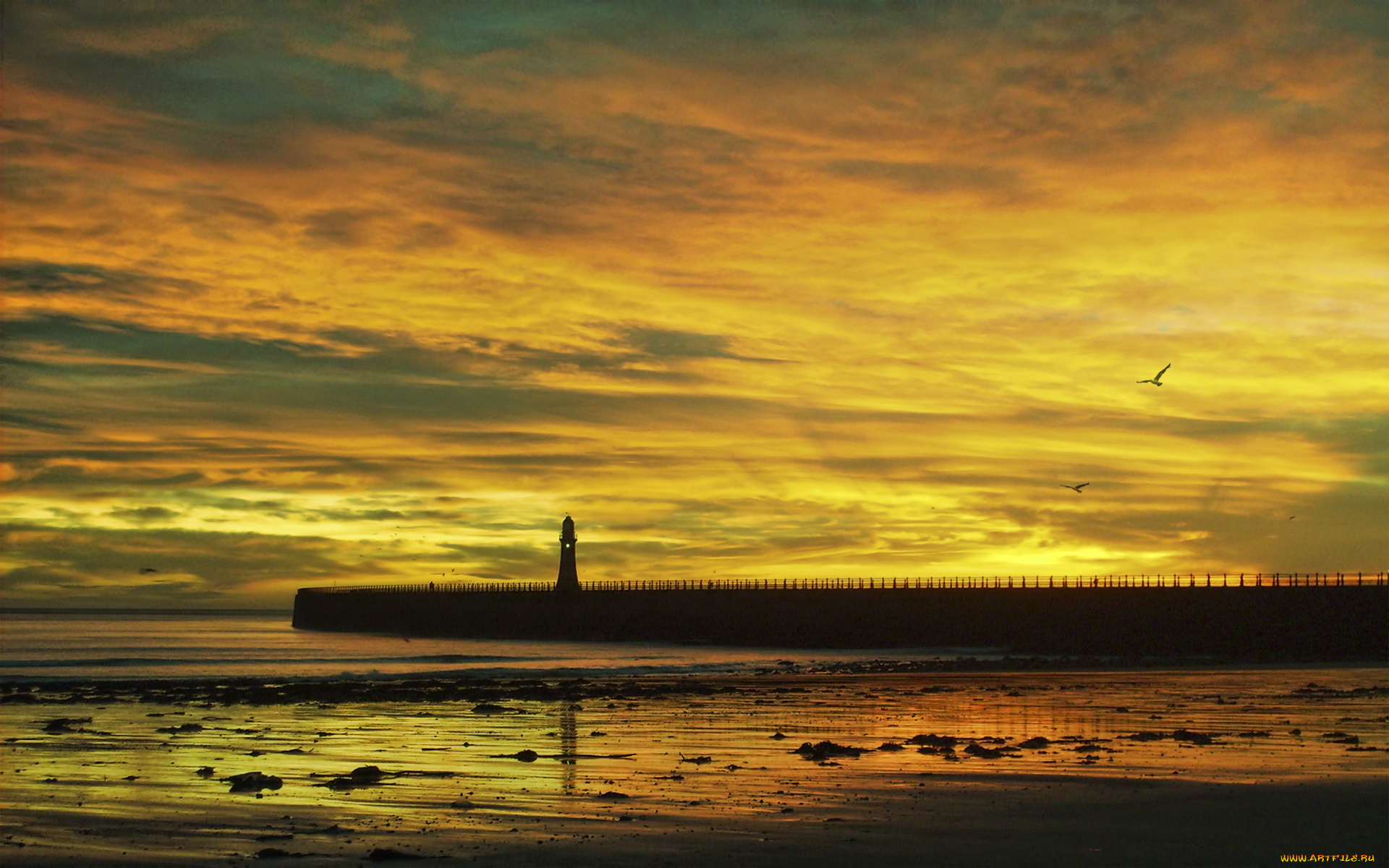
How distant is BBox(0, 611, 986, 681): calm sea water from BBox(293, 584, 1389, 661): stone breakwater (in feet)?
8.80

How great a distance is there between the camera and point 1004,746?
911 inches

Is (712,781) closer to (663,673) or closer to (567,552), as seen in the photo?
(663,673)

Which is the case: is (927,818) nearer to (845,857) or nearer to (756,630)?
(845,857)

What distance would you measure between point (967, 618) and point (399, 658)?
35948 millimetres

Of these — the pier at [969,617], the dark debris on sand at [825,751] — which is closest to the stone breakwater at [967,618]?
the pier at [969,617]

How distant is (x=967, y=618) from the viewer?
255 feet

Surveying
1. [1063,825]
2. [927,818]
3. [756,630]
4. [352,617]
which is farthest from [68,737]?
[352,617]

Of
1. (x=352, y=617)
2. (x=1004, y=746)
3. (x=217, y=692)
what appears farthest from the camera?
(x=352, y=617)

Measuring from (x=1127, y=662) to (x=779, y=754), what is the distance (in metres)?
40.7

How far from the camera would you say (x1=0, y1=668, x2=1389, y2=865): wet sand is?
13867mm

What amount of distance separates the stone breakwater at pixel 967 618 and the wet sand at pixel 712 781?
35.6m

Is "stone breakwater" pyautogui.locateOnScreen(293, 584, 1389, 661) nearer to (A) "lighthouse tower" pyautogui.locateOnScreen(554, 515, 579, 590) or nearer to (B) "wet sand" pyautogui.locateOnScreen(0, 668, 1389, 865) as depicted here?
(A) "lighthouse tower" pyautogui.locateOnScreen(554, 515, 579, 590)

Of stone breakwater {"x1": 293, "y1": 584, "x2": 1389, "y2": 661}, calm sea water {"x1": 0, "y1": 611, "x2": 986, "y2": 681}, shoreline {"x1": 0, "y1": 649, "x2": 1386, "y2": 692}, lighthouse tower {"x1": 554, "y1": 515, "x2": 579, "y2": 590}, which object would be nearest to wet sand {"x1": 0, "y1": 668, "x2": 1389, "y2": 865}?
shoreline {"x1": 0, "y1": 649, "x2": 1386, "y2": 692}

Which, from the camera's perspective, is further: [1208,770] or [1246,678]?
[1246,678]
